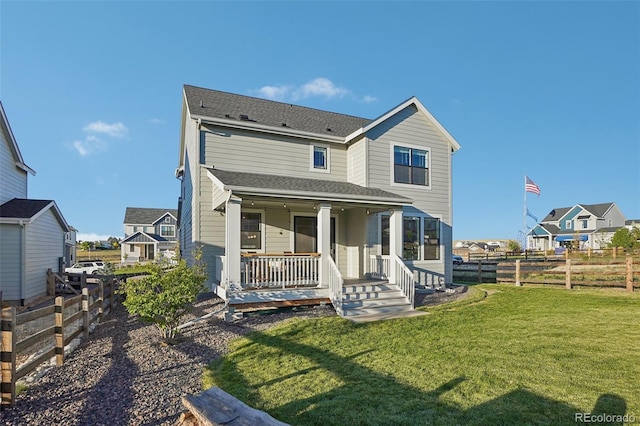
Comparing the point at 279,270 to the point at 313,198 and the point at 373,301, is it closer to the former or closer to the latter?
the point at 313,198

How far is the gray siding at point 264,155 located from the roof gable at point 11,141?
28.7ft

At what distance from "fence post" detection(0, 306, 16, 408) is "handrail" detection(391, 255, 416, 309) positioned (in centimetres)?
896

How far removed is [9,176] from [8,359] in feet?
44.8

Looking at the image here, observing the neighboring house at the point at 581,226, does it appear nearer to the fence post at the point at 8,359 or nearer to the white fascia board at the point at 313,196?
the white fascia board at the point at 313,196

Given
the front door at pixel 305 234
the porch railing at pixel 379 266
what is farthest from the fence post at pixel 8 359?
the porch railing at pixel 379 266

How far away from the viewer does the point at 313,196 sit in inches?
383

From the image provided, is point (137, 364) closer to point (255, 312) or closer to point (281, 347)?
point (281, 347)

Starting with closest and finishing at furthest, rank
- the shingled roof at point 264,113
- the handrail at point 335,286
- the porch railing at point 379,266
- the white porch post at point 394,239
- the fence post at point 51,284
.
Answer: the handrail at point 335,286 → the white porch post at point 394,239 → the porch railing at point 379,266 → the shingled roof at point 264,113 → the fence post at point 51,284

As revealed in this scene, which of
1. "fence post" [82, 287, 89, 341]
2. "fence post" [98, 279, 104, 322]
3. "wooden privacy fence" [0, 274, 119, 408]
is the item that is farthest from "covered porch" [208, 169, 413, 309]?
"wooden privacy fence" [0, 274, 119, 408]

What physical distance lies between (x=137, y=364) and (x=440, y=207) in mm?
12052

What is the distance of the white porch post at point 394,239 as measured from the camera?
432 inches

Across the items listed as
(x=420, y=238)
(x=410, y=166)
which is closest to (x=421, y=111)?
(x=410, y=166)

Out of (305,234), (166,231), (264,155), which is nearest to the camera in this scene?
(264,155)

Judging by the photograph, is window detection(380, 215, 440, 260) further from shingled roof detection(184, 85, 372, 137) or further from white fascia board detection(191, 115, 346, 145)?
shingled roof detection(184, 85, 372, 137)
